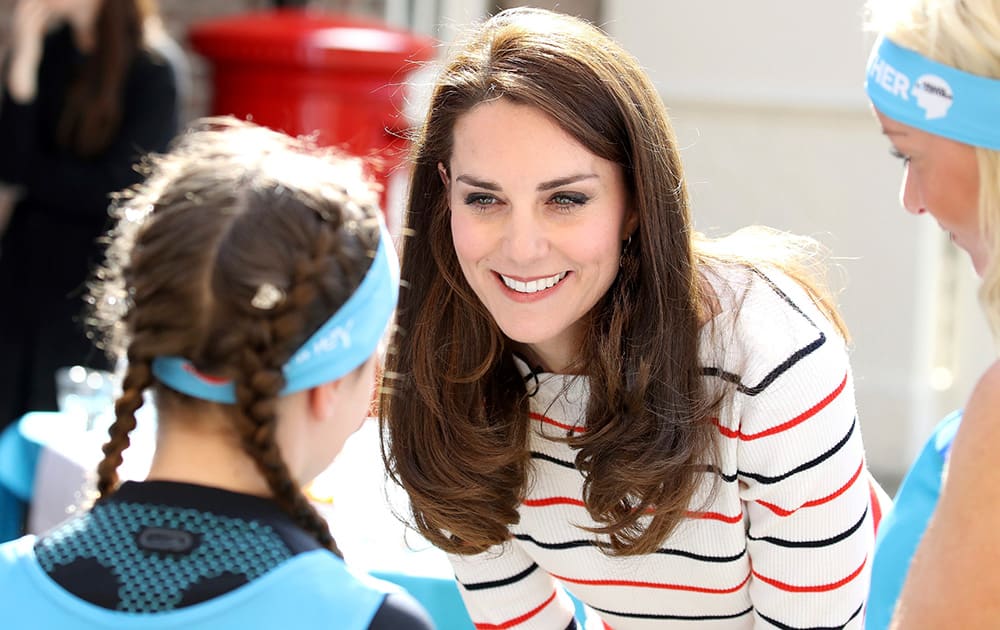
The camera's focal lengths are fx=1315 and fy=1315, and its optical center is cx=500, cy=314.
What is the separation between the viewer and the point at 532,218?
6.43 feet

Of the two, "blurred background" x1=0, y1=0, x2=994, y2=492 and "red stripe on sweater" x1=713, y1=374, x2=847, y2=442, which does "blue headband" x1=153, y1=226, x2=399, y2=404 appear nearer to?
"red stripe on sweater" x1=713, y1=374, x2=847, y2=442

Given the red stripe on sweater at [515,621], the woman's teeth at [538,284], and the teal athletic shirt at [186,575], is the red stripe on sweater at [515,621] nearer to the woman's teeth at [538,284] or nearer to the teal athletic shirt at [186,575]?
the woman's teeth at [538,284]

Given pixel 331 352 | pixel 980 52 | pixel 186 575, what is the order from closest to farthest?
pixel 186 575 < pixel 331 352 < pixel 980 52

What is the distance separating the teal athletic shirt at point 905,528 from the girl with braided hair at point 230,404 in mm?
774

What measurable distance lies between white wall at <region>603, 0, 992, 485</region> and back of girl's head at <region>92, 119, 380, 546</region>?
4852mm

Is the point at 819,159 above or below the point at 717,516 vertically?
below

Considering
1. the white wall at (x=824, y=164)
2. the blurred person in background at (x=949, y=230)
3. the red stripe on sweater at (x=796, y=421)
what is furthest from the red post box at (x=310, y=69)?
the blurred person in background at (x=949, y=230)

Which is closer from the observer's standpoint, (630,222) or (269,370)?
(269,370)

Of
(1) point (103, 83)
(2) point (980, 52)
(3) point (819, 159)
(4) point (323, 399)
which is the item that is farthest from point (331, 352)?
(3) point (819, 159)

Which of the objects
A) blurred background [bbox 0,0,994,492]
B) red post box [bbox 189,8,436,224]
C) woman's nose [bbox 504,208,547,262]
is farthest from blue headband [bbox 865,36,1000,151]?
blurred background [bbox 0,0,994,492]

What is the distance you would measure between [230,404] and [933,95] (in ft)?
3.19

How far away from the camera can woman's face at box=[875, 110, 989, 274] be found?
167 cm

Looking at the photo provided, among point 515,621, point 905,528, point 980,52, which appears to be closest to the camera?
point 980,52

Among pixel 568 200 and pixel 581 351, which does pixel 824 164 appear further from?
pixel 568 200
